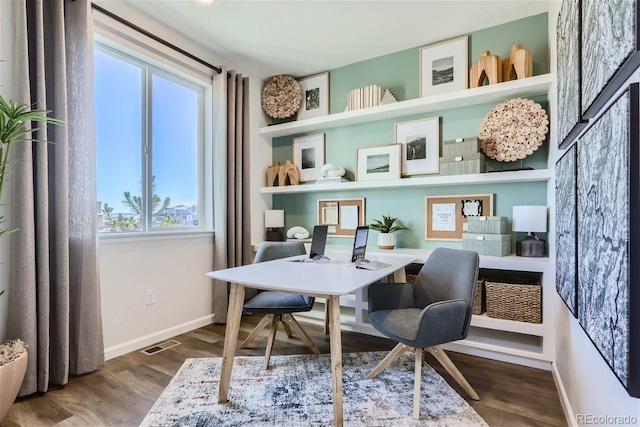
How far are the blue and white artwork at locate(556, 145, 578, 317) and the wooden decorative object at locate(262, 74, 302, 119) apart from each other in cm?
265

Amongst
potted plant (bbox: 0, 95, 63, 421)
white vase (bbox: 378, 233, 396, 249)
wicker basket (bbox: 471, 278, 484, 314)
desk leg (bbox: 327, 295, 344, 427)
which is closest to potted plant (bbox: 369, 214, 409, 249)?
white vase (bbox: 378, 233, 396, 249)

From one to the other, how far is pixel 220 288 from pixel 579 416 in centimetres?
279

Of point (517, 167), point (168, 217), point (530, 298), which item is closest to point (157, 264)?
point (168, 217)

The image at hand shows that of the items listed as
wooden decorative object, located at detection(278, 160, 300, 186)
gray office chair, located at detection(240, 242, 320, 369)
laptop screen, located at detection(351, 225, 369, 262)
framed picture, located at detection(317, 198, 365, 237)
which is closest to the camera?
gray office chair, located at detection(240, 242, 320, 369)

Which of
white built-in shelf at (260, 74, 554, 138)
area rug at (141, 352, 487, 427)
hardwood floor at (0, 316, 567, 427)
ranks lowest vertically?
hardwood floor at (0, 316, 567, 427)

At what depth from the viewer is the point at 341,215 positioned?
3.56 m

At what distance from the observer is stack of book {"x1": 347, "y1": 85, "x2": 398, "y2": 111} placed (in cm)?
311

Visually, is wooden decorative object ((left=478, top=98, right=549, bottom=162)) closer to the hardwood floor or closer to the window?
the hardwood floor

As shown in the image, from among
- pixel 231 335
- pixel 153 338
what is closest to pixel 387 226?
pixel 231 335

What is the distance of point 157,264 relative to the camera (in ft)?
9.04

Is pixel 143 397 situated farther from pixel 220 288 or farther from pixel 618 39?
pixel 618 39

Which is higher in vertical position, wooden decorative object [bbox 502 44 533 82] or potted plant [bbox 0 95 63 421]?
wooden decorative object [bbox 502 44 533 82]

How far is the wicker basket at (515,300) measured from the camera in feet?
7.34

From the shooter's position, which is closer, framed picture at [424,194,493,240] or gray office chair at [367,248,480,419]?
gray office chair at [367,248,480,419]
